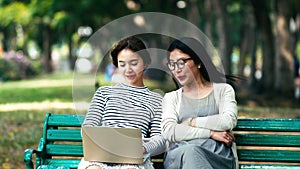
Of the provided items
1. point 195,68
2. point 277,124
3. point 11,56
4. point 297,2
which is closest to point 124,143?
point 195,68

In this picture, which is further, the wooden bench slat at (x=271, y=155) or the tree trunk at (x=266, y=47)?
the tree trunk at (x=266, y=47)

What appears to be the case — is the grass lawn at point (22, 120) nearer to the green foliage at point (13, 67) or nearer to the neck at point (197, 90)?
the neck at point (197, 90)

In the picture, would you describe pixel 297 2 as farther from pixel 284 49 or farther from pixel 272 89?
pixel 272 89

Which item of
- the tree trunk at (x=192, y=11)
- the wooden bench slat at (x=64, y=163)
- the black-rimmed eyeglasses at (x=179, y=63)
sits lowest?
the wooden bench slat at (x=64, y=163)

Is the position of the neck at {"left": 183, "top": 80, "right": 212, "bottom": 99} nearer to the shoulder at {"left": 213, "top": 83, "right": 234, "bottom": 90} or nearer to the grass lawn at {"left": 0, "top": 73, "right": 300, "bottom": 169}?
the shoulder at {"left": 213, "top": 83, "right": 234, "bottom": 90}

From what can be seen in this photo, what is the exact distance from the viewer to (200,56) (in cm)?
474

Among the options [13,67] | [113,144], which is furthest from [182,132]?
[13,67]

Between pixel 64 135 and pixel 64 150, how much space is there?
12 cm

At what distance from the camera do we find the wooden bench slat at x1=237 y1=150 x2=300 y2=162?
5188 millimetres

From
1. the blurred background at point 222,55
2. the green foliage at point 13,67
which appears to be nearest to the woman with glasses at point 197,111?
the blurred background at point 222,55

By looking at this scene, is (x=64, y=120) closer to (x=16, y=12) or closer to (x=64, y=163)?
(x=64, y=163)

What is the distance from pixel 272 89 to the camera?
19062 millimetres

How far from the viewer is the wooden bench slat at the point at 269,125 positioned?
17.0ft

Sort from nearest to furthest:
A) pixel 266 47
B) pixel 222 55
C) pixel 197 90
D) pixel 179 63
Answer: pixel 179 63, pixel 197 90, pixel 222 55, pixel 266 47
